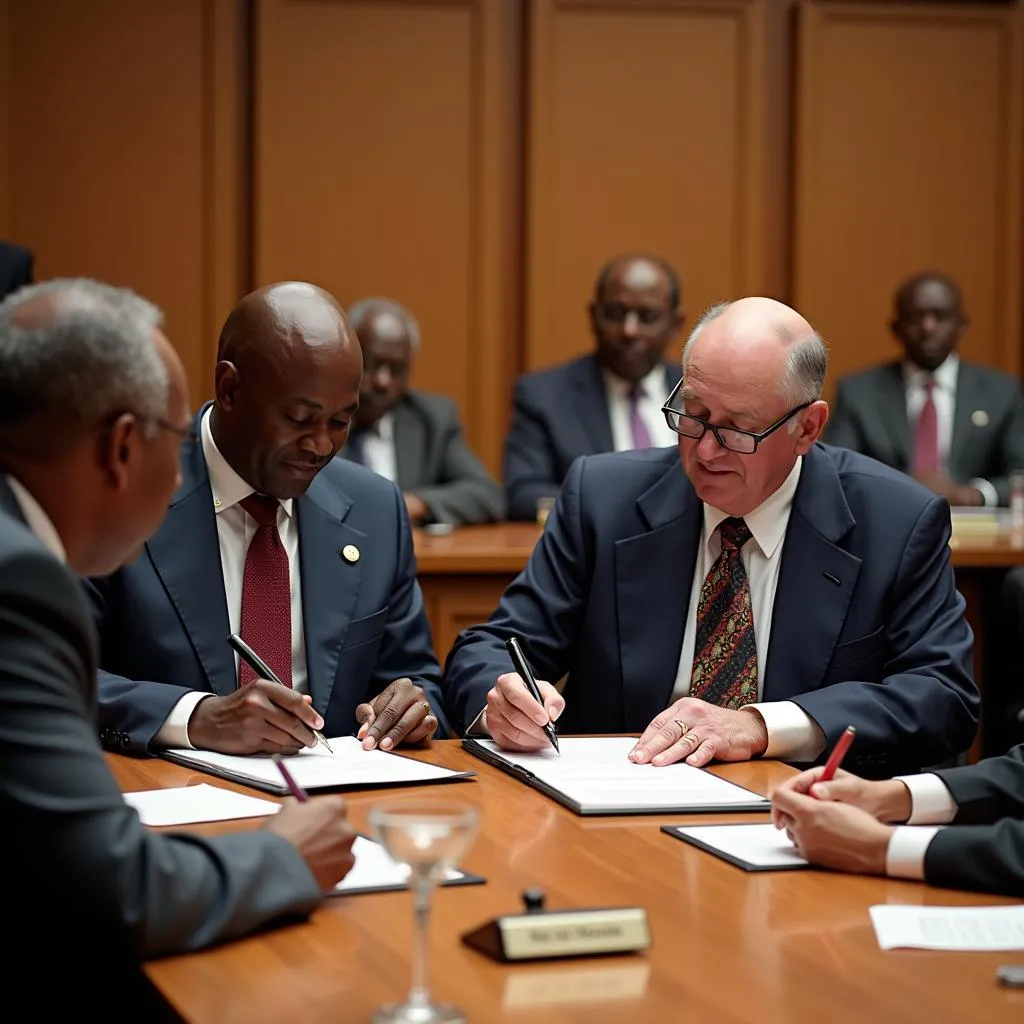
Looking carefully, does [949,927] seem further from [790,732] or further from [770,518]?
[770,518]

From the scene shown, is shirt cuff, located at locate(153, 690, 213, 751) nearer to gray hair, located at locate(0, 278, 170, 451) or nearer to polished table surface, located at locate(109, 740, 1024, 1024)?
polished table surface, located at locate(109, 740, 1024, 1024)

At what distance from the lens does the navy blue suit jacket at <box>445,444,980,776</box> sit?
2865 millimetres

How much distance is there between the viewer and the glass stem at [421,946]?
146cm

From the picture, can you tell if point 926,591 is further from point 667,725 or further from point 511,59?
point 511,59

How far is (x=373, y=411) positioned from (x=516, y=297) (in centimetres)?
176

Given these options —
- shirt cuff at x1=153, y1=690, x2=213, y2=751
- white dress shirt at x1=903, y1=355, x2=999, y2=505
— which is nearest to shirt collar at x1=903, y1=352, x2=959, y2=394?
white dress shirt at x1=903, y1=355, x2=999, y2=505

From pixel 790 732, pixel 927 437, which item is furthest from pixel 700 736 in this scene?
pixel 927 437

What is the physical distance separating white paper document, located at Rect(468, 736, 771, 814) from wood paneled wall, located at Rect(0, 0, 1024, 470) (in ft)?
17.8

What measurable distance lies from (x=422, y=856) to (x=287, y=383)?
1.45m

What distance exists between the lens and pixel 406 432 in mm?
6742

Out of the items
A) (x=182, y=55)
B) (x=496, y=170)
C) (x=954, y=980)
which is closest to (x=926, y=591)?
(x=954, y=980)

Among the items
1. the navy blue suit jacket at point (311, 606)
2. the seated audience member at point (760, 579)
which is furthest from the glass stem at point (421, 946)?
the seated audience member at point (760, 579)

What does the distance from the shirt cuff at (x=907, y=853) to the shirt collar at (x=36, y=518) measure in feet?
3.52

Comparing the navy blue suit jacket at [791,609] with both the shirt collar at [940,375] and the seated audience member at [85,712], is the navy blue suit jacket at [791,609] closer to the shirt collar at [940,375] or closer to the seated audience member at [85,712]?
the seated audience member at [85,712]
